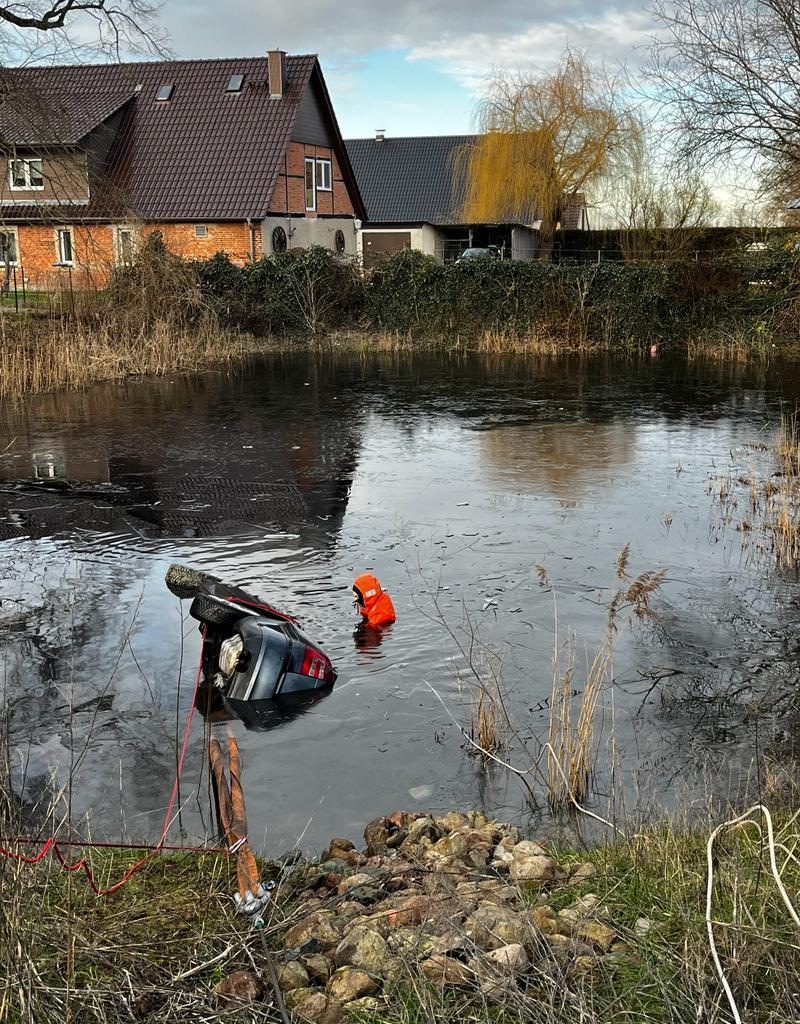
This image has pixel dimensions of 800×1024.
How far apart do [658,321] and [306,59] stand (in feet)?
52.4

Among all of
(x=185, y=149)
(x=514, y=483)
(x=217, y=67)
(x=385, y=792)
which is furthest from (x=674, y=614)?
(x=217, y=67)

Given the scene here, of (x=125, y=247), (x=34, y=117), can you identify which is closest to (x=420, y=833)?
(x=34, y=117)

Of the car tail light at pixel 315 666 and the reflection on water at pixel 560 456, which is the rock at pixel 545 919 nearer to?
the car tail light at pixel 315 666

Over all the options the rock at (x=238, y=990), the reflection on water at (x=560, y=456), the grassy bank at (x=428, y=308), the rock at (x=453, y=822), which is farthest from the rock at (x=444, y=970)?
the grassy bank at (x=428, y=308)

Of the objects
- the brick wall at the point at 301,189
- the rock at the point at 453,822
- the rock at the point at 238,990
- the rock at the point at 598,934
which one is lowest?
the rock at the point at 453,822

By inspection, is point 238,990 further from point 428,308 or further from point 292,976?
point 428,308

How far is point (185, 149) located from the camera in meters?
33.8

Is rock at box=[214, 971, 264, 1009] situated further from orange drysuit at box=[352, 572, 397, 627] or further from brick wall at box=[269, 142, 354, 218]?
brick wall at box=[269, 142, 354, 218]

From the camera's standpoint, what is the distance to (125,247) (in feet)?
77.6

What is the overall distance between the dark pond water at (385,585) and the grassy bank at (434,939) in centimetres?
68

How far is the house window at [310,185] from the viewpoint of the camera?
3566 cm

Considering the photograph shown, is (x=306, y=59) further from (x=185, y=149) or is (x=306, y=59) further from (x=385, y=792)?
(x=385, y=792)

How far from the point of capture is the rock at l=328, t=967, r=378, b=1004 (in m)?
3.45

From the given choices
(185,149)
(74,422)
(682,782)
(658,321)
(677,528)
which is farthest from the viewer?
(185,149)
